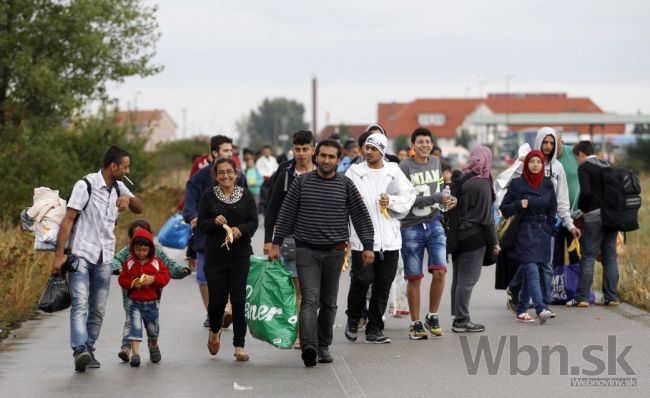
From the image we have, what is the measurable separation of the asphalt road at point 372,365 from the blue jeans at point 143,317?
0.25 m

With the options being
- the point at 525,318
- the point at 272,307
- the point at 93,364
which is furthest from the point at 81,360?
the point at 525,318

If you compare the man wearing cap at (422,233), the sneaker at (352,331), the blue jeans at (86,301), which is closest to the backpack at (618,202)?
the man wearing cap at (422,233)

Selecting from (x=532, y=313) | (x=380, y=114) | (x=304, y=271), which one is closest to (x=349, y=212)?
(x=304, y=271)

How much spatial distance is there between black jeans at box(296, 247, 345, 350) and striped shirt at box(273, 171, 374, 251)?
115 millimetres

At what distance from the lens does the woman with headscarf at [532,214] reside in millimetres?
13695

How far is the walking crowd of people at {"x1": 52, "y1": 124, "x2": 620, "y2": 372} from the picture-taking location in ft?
36.0

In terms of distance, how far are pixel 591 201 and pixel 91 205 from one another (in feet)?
20.3

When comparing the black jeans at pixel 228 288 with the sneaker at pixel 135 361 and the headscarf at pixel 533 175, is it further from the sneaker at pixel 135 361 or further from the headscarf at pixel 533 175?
the headscarf at pixel 533 175

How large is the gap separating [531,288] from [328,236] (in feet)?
10.7

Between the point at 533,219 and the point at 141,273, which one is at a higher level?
the point at 533,219

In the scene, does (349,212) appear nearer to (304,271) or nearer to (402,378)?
(304,271)

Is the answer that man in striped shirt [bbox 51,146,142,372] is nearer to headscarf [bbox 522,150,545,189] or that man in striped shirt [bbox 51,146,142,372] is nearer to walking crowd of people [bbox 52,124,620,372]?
walking crowd of people [bbox 52,124,620,372]

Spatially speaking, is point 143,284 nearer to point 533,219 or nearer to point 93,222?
point 93,222

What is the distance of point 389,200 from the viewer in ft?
38.5
